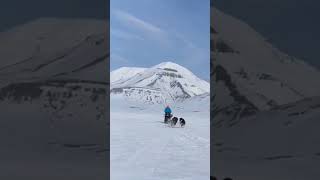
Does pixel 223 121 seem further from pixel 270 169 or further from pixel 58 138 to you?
pixel 58 138

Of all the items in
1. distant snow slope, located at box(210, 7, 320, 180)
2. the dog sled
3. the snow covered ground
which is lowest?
the snow covered ground

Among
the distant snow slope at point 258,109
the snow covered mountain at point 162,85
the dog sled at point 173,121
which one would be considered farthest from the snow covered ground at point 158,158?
the snow covered mountain at point 162,85

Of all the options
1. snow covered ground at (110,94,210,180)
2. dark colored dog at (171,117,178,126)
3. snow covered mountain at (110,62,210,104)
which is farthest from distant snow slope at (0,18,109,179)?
snow covered mountain at (110,62,210,104)

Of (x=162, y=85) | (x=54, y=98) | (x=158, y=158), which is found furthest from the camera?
(x=162, y=85)

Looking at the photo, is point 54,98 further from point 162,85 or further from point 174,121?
point 162,85

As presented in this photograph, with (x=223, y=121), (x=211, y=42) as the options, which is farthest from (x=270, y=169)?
(x=211, y=42)

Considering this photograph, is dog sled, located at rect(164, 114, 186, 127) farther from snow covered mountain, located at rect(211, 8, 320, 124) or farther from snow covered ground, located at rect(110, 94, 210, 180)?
snow covered mountain, located at rect(211, 8, 320, 124)

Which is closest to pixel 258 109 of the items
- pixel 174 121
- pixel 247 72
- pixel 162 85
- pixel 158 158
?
pixel 247 72

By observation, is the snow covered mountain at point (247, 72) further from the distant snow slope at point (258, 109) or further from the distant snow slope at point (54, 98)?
the distant snow slope at point (54, 98)

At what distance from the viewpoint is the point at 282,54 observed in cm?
308

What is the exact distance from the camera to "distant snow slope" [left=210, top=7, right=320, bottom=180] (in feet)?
10.1

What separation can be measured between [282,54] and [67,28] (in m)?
1.69

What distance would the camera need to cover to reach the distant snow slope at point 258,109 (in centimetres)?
307

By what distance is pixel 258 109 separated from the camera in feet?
10.2
